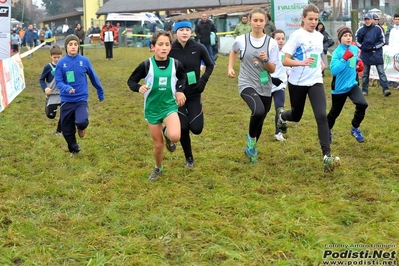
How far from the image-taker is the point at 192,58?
6.84 m

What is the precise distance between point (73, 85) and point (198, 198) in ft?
9.45

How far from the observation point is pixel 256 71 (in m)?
7.02

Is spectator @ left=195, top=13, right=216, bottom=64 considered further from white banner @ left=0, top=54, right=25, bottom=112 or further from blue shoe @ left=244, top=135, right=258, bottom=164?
blue shoe @ left=244, top=135, right=258, bottom=164

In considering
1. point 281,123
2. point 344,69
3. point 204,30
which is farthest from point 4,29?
point 344,69

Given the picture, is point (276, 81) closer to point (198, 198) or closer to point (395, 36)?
point (198, 198)

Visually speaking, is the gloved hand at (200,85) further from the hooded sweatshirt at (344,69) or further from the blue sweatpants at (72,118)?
the hooded sweatshirt at (344,69)

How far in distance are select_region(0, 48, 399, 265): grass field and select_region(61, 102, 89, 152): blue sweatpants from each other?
0.31 m

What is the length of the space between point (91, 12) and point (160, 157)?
75509mm

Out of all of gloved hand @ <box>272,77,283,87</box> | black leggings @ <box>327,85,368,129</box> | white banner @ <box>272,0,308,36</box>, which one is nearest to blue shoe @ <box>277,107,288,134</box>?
gloved hand @ <box>272,77,283,87</box>

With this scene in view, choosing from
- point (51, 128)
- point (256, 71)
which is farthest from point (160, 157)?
point (51, 128)

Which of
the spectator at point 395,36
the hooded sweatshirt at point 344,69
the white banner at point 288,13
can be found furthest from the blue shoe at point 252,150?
the white banner at point 288,13

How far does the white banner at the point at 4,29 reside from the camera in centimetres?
1393

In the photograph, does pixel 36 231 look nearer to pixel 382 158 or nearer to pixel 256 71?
pixel 256 71

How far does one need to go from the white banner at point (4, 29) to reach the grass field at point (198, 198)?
4.50 meters
